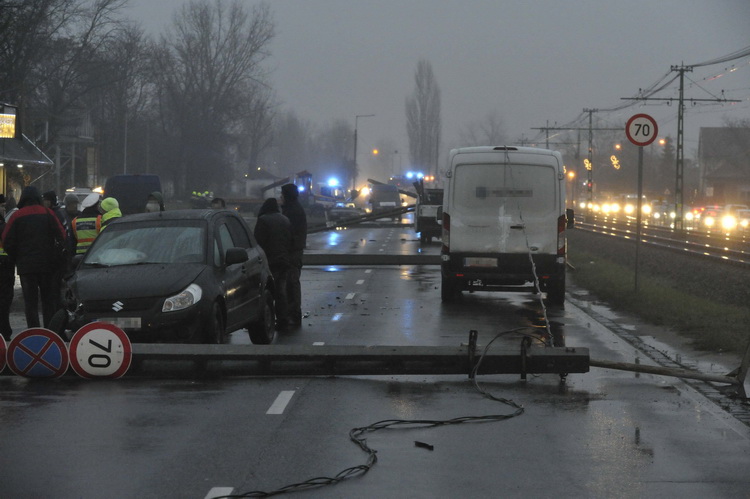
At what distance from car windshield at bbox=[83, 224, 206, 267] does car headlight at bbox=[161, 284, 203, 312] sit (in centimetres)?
76

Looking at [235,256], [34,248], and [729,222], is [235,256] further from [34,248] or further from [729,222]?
[729,222]

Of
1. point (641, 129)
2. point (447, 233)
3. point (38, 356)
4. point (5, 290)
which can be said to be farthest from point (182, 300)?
point (641, 129)

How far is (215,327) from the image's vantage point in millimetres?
11508

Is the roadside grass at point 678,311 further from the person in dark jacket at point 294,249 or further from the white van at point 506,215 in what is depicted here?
the person in dark jacket at point 294,249

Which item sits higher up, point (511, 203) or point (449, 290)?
point (511, 203)

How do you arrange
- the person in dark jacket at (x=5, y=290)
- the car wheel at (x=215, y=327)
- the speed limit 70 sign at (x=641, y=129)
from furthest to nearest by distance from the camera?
the speed limit 70 sign at (x=641, y=129) → the person in dark jacket at (x=5, y=290) → the car wheel at (x=215, y=327)

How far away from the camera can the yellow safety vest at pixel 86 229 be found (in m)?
14.9

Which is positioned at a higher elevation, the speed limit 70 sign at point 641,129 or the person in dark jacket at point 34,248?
the speed limit 70 sign at point 641,129

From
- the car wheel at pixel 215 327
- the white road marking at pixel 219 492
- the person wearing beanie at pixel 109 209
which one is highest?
the person wearing beanie at pixel 109 209

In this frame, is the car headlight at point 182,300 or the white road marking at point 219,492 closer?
the white road marking at point 219,492

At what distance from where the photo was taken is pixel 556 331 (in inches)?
604

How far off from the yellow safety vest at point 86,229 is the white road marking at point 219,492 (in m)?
8.99

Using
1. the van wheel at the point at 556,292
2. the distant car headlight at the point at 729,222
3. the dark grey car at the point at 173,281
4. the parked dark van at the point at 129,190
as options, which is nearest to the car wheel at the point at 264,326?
the dark grey car at the point at 173,281

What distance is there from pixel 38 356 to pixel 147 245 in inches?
86.1
